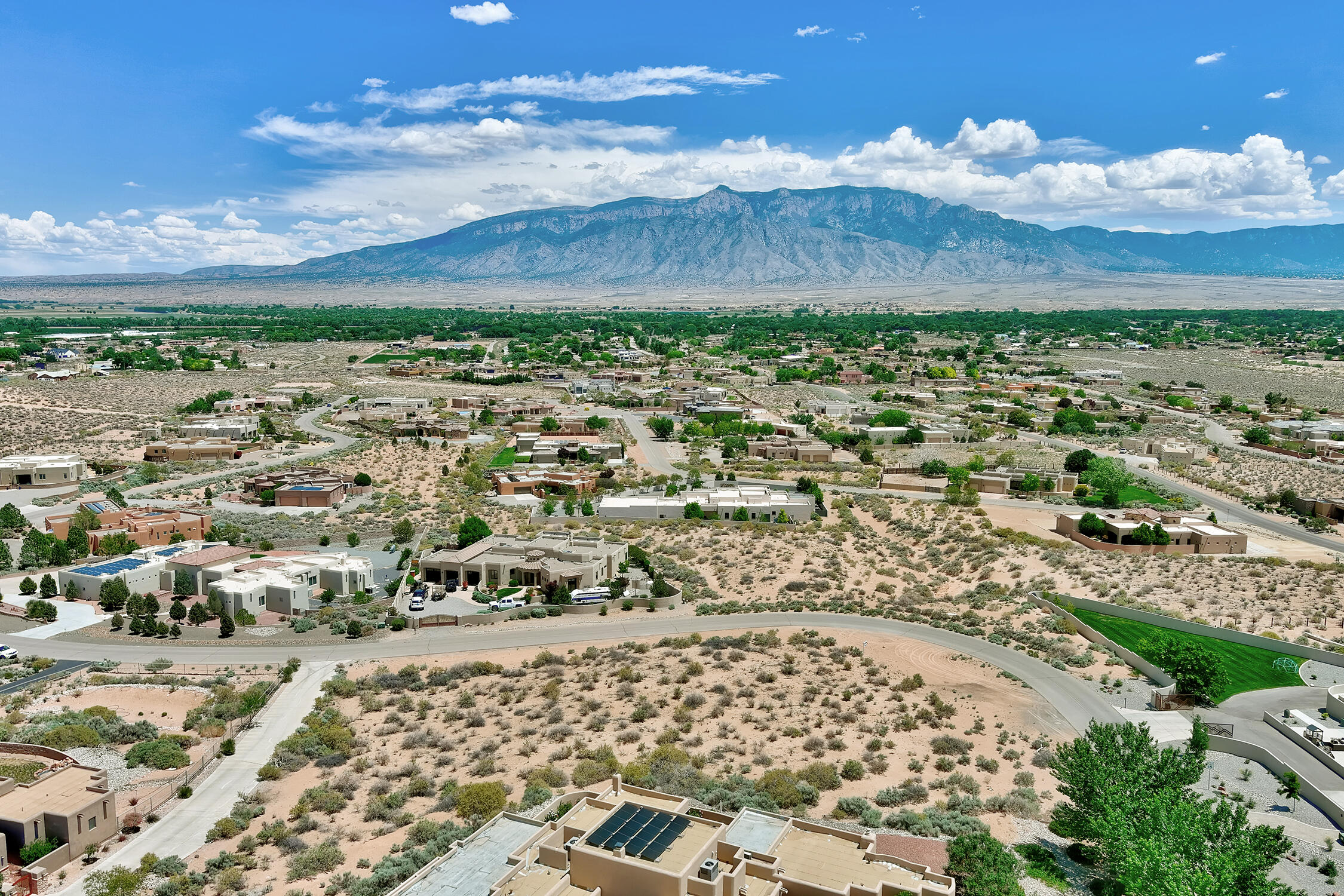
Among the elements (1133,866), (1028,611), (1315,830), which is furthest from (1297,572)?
(1133,866)

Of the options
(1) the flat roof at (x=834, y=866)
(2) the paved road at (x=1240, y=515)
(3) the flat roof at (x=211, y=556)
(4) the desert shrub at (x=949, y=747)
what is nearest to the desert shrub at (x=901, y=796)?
(4) the desert shrub at (x=949, y=747)

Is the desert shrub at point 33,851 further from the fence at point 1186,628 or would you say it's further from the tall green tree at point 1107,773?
the fence at point 1186,628

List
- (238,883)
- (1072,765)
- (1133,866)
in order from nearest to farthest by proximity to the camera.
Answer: (1133,866)
(238,883)
(1072,765)

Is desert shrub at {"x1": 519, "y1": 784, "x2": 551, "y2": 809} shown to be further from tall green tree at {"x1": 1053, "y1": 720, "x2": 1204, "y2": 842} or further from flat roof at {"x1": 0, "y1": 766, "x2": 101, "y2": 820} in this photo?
tall green tree at {"x1": 1053, "y1": 720, "x2": 1204, "y2": 842}

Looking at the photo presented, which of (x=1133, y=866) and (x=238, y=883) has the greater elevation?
(x=1133, y=866)

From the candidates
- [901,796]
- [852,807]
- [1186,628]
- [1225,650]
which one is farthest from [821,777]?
[1186,628]

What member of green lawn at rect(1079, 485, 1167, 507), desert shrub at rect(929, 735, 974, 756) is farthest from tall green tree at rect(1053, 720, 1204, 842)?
green lawn at rect(1079, 485, 1167, 507)

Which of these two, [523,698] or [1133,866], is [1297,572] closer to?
[1133,866]

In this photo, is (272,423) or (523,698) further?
(272,423)
